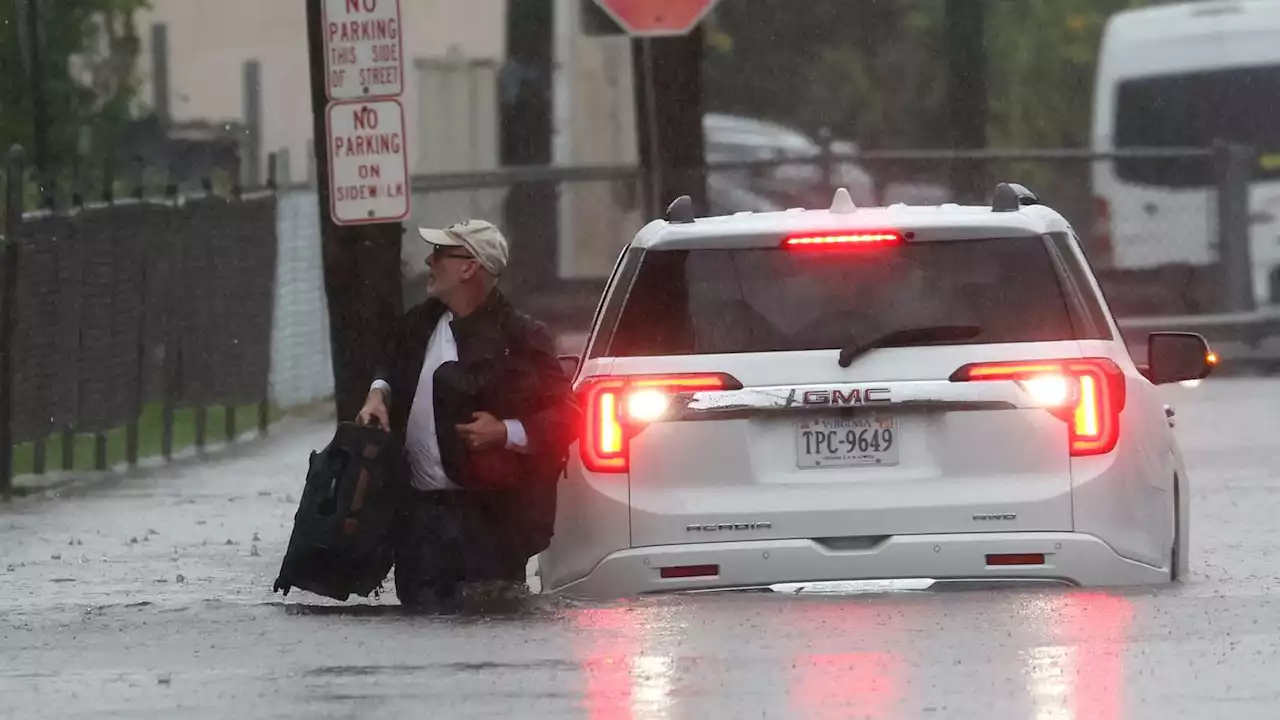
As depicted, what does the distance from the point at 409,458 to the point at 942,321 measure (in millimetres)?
1857

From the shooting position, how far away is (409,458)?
1068 cm

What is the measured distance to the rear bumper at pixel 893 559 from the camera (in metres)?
9.91

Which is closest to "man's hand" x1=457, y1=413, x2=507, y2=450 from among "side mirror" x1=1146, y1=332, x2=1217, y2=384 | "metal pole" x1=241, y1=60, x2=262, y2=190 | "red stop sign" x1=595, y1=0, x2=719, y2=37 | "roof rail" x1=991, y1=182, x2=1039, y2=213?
"roof rail" x1=991, y1=182, x2=1039, y2=213

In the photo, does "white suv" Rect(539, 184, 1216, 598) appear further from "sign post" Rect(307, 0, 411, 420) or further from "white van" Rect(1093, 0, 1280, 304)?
"white van" Rect(1093, 0, 1280, 304)

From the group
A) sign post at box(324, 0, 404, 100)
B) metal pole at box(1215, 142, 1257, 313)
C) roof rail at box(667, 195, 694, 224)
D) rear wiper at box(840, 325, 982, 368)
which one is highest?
sign post at box(324, 0, 404, 100)

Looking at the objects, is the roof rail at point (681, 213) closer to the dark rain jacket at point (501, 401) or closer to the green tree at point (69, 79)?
the dark rain jacket at point (501, 401)

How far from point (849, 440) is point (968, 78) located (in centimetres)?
2099

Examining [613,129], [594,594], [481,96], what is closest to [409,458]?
[594,594]

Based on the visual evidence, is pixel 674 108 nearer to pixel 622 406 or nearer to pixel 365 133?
pixel 365 133

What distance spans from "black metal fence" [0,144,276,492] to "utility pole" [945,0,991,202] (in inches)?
394

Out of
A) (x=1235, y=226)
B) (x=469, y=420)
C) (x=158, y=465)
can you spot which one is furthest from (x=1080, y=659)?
(x=1235, y=226)

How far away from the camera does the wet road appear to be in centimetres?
A: 827

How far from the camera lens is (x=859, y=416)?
9938 mm

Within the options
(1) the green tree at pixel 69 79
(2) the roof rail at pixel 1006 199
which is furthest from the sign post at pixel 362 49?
(1) the green tree at pixel 69 79
